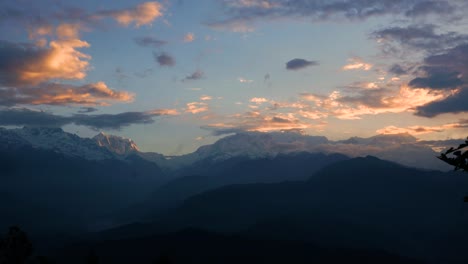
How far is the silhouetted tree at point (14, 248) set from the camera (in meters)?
65.8

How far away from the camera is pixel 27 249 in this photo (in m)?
67.7

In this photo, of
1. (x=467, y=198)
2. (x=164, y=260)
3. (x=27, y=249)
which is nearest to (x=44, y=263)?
(x=27, y=249)

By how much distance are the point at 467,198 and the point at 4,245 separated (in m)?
65.1

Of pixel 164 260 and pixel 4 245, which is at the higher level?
pixel 4 245

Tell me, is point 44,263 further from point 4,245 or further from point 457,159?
point 457,159

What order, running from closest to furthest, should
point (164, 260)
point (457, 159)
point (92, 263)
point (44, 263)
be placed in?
point (457, 159) < point (44, 263) < point (92, 263) < point (164, 260)

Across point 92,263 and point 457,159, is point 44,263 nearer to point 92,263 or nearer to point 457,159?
point 92,263

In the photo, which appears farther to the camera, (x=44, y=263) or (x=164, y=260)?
(x=164, y=260)

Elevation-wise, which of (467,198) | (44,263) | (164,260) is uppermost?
(467,198)

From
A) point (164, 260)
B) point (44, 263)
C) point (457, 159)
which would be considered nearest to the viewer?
point (457, 159)

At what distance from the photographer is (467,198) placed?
19.5 metres

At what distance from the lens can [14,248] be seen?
66.5 m

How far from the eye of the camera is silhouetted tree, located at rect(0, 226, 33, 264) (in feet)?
216

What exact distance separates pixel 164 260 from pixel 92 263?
51.1 ft
